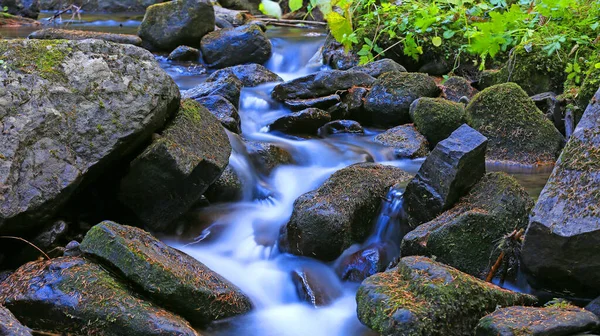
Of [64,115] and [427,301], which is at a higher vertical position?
[64,115]

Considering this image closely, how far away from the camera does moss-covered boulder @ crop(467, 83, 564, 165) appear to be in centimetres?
660

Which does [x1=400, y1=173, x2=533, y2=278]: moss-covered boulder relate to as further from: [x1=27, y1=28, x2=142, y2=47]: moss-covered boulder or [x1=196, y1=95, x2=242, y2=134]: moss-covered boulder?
[x1=27, y1=28, x2=142, y2=47]: moss-covered boulder

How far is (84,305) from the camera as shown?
11.0 feet

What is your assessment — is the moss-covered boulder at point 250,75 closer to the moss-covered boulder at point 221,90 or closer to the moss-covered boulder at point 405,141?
the moss-covered boulder at point 221,90

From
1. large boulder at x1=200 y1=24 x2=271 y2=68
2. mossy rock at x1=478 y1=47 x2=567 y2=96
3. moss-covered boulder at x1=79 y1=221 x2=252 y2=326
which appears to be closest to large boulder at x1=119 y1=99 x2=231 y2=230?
moss-covered boulder at x1=79 y1=221 x2=252 y2=326

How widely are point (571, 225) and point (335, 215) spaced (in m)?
1.71

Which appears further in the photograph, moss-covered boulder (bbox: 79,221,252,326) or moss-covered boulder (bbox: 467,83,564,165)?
moss-covered boulder (bbox: 467,83,564,165)

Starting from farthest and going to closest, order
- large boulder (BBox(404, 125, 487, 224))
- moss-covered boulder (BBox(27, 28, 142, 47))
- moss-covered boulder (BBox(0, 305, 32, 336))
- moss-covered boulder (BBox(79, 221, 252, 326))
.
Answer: moss-covered boulder (BBox(27, 28, 142, 47)) < large boulder (BBox(404, 125, 487, 224)) < moss-covered boulder (BBox(79, 221, 252, 326)) < moss-covered boulder (BBox(0, 305, 32, 336))

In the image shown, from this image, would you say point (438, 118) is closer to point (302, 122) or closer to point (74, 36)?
point (302, 122)

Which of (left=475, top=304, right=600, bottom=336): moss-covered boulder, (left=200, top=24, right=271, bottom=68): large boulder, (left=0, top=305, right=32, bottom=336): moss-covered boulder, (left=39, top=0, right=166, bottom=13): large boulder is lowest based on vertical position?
(left=39, top=0, right=166, bottom=13): large boulder

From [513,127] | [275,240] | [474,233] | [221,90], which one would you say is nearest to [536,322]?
[474,233]

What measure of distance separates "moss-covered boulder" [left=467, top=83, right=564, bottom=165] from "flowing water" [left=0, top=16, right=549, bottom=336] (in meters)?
0.37

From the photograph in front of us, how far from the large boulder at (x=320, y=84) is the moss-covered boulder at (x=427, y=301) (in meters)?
4.77

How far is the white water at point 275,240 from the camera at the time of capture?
3975 millimetres
